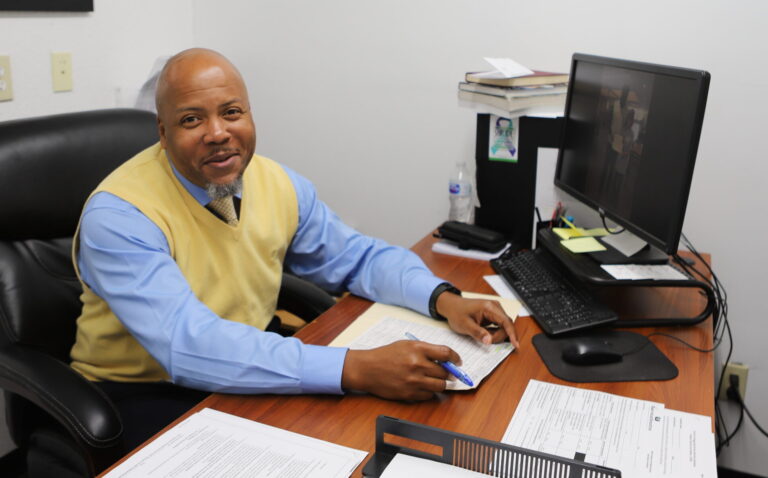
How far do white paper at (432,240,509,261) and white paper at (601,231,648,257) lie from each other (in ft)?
1.01

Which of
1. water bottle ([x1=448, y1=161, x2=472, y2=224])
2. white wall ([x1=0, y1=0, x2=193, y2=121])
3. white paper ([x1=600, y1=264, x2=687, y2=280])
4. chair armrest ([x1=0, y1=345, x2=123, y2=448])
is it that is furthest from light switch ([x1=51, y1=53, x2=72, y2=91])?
white paper ([x1=600, y1=264, x2=687, y2=280])

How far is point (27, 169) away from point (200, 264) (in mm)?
423

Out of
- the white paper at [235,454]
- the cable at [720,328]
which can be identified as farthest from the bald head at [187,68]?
the cable at [720,328]

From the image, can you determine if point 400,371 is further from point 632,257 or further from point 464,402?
point 632,257

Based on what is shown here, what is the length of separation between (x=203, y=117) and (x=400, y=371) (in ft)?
2.10

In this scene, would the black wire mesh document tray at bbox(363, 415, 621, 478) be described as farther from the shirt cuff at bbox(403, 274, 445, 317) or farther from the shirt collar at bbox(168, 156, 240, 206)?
the shirt collar at bbox(168, 156, 240, 206)

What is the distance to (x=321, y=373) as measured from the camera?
112 centimetres

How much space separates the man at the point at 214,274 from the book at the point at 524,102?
→ 52 centimetres

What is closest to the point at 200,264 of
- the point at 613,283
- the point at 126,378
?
the point at 126,378

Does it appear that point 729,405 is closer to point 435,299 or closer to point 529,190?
point 529,190

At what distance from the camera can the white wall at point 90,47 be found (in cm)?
189

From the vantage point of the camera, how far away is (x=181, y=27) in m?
2.43

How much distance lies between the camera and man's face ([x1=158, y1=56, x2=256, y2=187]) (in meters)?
1.31

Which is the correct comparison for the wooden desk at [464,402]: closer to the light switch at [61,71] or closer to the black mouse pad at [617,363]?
the black mouse pad at [617,363]
